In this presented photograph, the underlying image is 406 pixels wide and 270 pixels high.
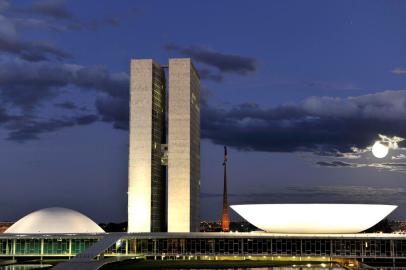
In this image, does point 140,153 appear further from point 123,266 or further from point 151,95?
point 123,266

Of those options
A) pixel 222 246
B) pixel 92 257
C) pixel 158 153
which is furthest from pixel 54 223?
pixel 222 246

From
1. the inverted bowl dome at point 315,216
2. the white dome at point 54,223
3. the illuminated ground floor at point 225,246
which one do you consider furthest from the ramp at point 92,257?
the inverted bowl dome at point 315,216

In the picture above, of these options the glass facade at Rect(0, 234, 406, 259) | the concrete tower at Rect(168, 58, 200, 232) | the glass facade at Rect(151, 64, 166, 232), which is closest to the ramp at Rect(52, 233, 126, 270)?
the glass facade at Rect(0, 234, 406, 259)

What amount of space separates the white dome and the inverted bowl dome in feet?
65.0

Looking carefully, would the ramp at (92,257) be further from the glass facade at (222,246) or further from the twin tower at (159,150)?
the twin tower at (159,150)

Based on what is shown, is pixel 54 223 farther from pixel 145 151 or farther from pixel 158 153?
pixel 158 153

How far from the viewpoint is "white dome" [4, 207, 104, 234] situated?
68688mm

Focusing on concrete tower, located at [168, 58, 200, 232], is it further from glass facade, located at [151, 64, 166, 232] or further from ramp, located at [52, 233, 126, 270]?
ramp, located at [52, 233, 126, 270]

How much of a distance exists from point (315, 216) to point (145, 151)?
2780cm

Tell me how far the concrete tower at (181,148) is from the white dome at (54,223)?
986cm

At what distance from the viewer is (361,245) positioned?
190 ft

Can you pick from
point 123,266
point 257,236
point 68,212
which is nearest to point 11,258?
point 68,212

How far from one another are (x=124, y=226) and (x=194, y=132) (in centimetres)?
3710

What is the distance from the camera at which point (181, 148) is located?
262 feet
